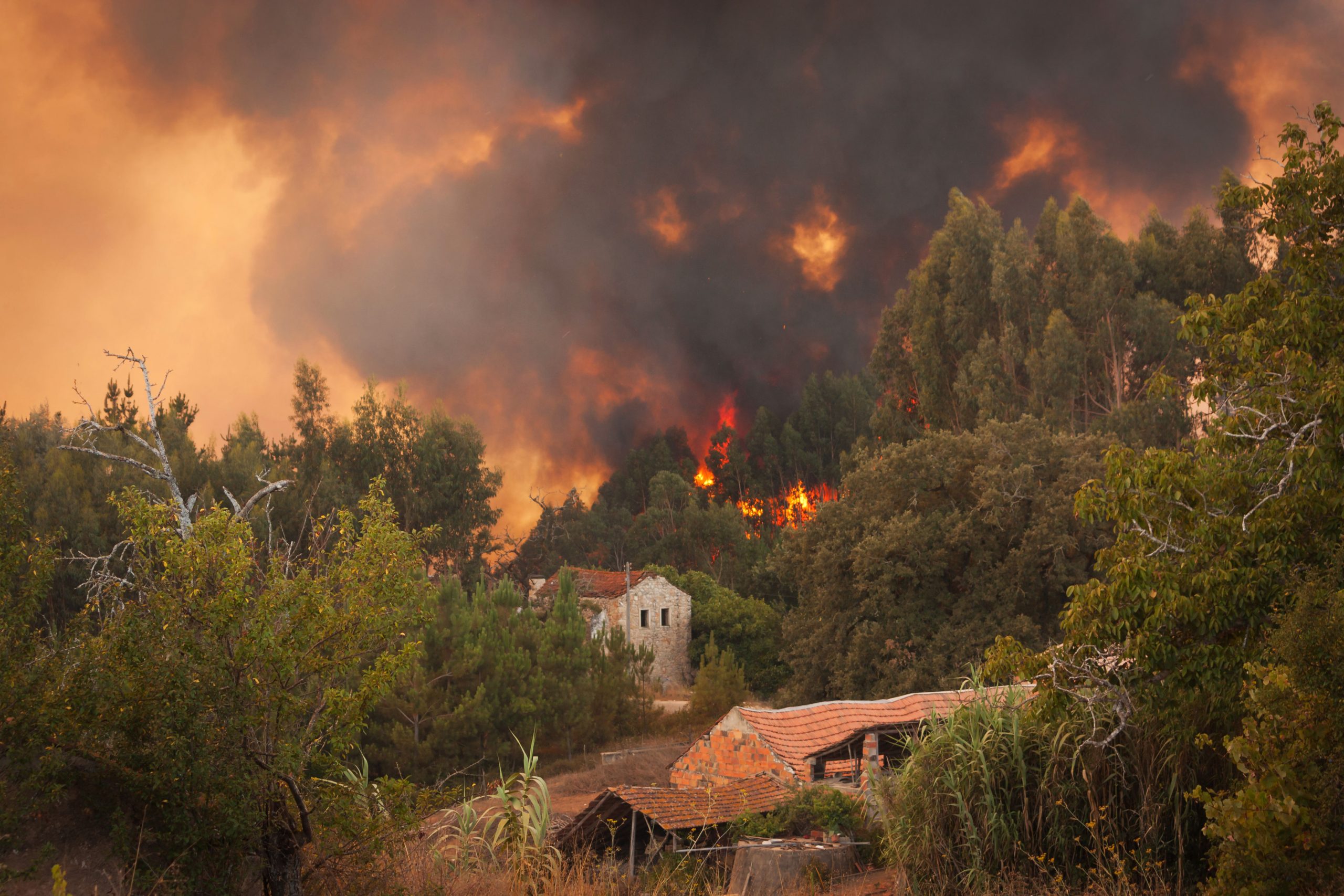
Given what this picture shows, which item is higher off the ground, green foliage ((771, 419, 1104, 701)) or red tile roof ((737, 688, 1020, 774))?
green foliage ((771, 419, 1104, 701))

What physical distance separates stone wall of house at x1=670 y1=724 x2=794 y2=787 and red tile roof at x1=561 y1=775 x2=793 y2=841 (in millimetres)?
1729

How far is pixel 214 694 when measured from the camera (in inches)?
216

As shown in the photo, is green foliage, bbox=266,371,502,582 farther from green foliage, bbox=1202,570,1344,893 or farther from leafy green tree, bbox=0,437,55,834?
green foliage, bbox=1202,570,1344,893

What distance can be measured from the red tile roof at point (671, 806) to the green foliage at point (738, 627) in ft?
69.0

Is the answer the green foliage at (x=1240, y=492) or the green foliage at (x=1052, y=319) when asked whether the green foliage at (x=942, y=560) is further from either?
the green foliage at (x=1240, y=492)

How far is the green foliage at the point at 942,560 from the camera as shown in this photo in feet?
77.2

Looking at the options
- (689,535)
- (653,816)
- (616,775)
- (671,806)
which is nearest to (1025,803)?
(653,816)

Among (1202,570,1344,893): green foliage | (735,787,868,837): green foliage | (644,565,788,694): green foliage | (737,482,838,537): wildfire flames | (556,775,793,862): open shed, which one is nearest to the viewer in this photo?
(1202,570,1344,893): green foliage

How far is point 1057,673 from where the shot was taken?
6637mm

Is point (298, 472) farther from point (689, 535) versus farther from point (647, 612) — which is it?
point (689, 535)

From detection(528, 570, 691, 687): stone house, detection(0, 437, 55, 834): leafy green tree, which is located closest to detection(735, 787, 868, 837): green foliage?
detection(0, 437, 55, 834): leafy green tree

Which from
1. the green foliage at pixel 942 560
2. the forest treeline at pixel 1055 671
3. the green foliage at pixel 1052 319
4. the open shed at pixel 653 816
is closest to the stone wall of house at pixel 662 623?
the green foliage at pixel 1052 319

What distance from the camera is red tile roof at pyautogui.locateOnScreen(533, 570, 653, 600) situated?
127 feet

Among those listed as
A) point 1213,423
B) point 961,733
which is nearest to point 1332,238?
point 1213,423
